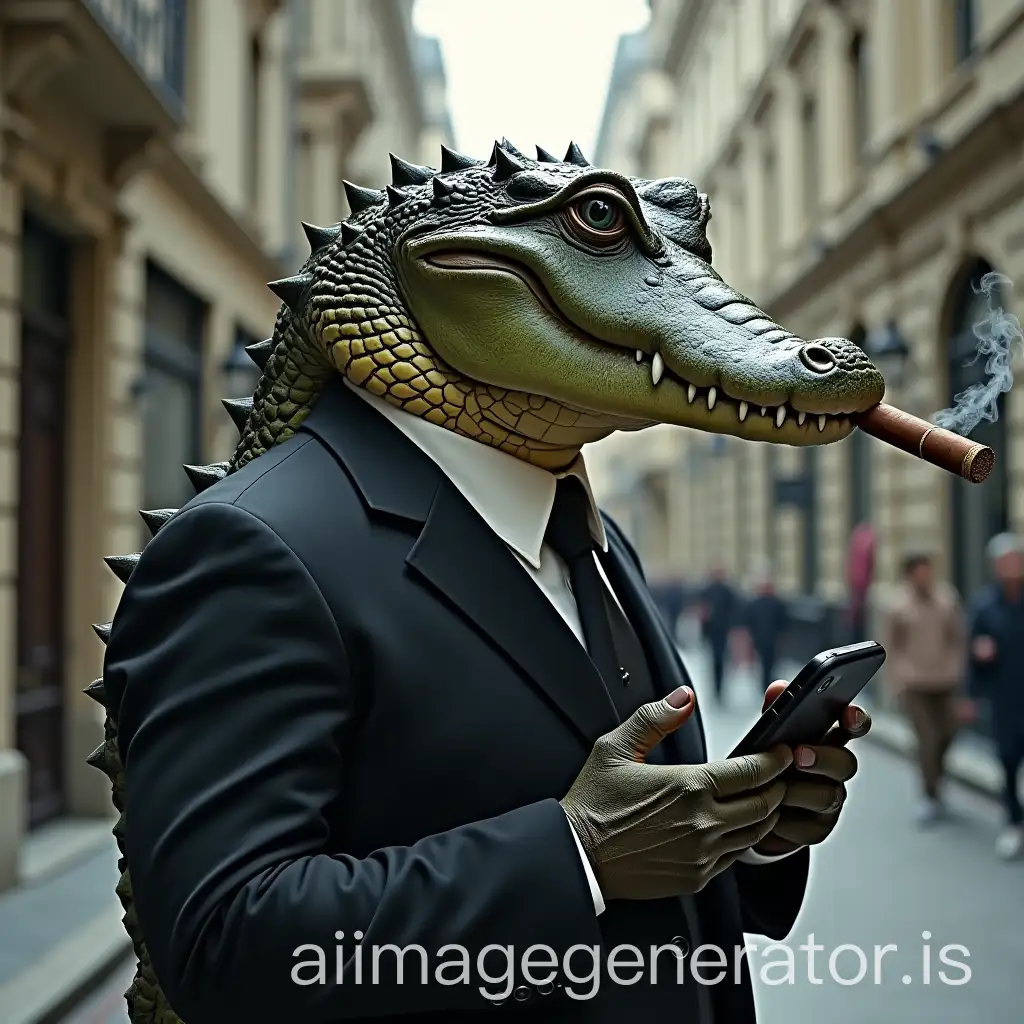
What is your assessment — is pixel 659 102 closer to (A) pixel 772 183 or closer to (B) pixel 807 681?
(A) pixel 772 183

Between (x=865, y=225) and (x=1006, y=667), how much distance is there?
28.9 feet

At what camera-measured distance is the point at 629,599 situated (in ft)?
6.48

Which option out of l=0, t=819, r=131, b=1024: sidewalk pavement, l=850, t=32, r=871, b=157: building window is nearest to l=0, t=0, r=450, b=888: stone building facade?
l=0, t=819, r=131, b=1024: sidewalk pavement

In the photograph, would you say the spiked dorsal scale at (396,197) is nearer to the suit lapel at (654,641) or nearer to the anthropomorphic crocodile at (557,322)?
the anthropomorphic crocodile at (557,322)

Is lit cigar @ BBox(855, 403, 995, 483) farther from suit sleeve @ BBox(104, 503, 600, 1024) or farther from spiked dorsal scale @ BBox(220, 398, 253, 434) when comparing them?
spiked dorsal scale @ BBox(220, 398, 253, 434)

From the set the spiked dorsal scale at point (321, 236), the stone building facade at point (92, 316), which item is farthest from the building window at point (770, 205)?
the spiked dorsal scale at point (321, 236)

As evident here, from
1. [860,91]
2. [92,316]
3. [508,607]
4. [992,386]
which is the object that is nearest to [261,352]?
[508,607]

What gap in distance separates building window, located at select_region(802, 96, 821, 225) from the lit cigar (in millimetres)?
19931

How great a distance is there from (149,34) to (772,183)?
16.9 metres

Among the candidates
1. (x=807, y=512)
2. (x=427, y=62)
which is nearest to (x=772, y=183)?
(x=807, y=512)

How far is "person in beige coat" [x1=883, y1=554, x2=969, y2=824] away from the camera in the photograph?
9172 mm

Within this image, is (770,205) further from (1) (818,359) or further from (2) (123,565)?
(1) (818,359)

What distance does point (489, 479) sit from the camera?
65.5 inches

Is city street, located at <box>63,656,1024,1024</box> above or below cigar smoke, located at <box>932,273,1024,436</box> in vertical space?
below
